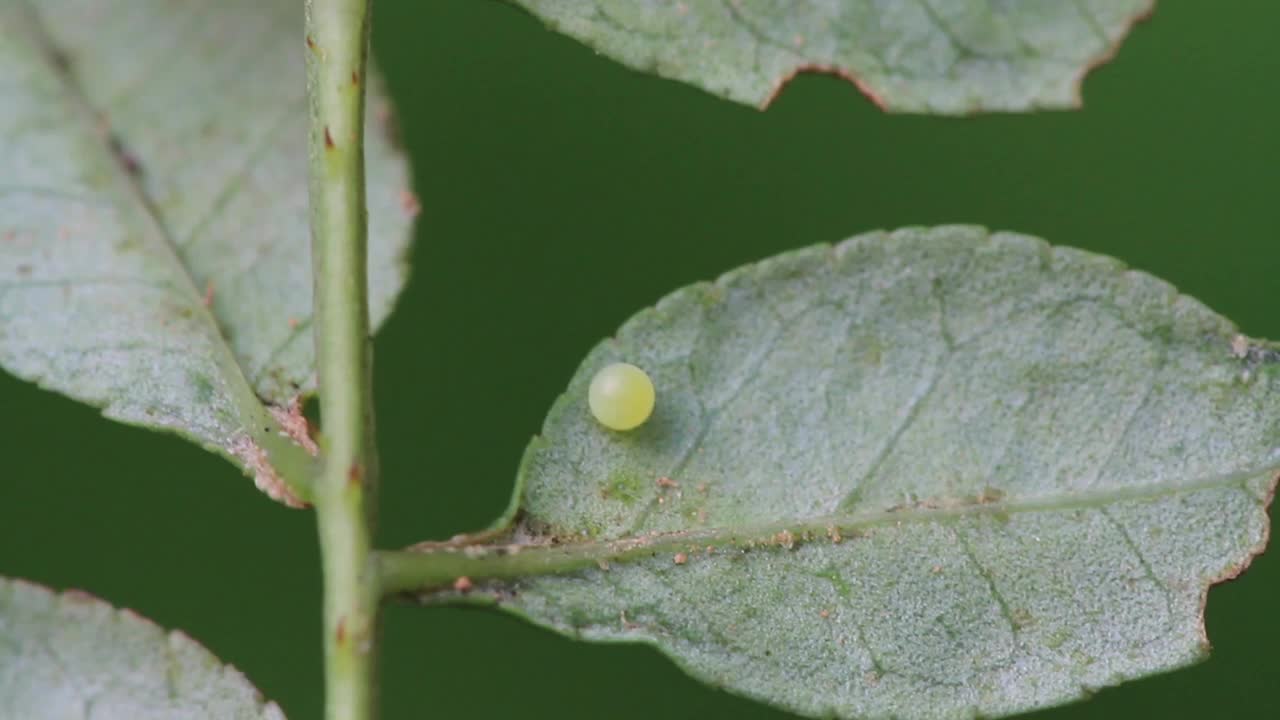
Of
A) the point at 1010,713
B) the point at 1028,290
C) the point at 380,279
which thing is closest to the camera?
the point at 1010,713

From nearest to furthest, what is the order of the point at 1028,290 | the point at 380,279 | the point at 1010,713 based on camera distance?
the point at 1010,713 → the point at 1028,290 → the point at 380,279

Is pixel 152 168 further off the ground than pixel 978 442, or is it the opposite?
pixel 152 168

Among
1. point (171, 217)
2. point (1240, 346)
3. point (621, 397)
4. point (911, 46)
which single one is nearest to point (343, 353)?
point (621, 397)

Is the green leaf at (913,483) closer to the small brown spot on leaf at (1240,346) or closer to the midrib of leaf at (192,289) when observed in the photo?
the small brown spot on leaf at (1240,346)

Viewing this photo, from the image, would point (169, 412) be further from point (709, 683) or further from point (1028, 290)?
point (1028, 290)

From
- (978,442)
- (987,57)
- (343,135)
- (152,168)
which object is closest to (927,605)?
(978,442)

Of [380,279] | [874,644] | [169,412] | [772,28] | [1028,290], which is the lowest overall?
[874,644]

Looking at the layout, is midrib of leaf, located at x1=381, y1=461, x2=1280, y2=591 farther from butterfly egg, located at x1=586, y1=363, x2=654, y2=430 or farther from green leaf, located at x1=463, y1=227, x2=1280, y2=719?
butterfly egg, located at x1=586, y1=363, x2=654, y2=430
